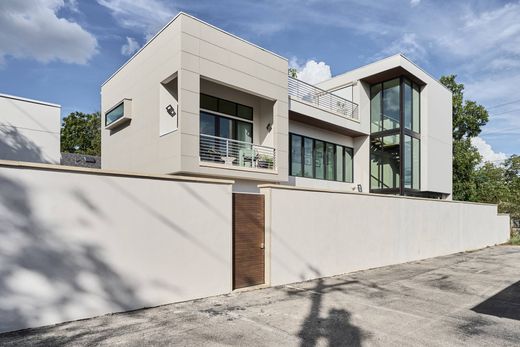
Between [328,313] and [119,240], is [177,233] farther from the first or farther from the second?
[328,313]

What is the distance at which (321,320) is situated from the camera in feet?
18.8

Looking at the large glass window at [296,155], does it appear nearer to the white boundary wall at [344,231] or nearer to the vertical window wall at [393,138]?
the white boundary wall at [344,231]

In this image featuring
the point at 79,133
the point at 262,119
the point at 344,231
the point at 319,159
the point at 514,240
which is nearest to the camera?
the point at 344,231

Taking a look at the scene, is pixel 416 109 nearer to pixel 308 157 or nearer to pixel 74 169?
pixel 308 157

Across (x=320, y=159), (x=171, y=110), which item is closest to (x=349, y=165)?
(x=320, y=159)

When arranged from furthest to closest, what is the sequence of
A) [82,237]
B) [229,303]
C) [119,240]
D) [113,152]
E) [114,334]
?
1. [113,152]
2. [229,303]
3. [119,240]
4. [82,237]
5. [114,334]

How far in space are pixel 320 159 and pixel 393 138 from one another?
14.3ft

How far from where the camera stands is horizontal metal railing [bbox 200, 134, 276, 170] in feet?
38.3

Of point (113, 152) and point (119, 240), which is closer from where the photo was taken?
point (119, 240)

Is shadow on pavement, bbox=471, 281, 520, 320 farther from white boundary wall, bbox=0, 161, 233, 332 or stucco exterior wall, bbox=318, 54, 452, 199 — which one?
stucco exterior wall, bbox=318, 54, 452, 199

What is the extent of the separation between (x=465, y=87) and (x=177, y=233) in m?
32.2

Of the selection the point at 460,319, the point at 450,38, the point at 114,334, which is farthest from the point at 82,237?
the point at 450,38

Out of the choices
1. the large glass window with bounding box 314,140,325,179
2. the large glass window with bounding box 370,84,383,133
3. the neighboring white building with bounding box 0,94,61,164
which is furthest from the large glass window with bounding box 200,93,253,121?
the large glass window with bounding box 370,84,383,133

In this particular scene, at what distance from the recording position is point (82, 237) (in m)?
5.49
